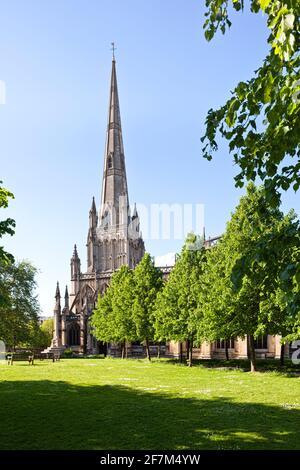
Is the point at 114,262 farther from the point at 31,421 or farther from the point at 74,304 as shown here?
the point at 31,421

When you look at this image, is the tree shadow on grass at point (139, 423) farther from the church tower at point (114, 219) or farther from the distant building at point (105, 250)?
the church tower at point (114, 219)

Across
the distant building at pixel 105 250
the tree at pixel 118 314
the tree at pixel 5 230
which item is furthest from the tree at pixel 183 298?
the distant building at pixel 105 250

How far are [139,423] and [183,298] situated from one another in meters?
28.5

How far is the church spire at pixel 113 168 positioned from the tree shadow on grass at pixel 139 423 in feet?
307

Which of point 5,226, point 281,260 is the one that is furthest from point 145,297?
point 281,260

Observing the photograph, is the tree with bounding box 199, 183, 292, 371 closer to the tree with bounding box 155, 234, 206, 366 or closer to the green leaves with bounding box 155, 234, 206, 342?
the green leaves with bounding box 155, 234, 206, 342

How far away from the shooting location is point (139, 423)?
41.3 feet

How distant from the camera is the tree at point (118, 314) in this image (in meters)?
53.2

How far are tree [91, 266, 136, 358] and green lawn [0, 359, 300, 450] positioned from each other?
31372 mm

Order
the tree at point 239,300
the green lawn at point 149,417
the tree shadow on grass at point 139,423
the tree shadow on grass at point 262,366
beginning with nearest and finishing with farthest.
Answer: the tree shadow on grass at point 139,423
the green lawn at point 149,417
the tree at point 239,300
the tree shadow on grass at point 262,366

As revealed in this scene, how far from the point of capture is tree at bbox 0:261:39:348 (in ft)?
173

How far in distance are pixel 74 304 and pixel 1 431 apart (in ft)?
296

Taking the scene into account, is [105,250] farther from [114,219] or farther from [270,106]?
[270,106]

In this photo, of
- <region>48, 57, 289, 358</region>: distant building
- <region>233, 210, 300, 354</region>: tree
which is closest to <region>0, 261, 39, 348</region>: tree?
<region>48, 57, 289, 358</region>: distant building
